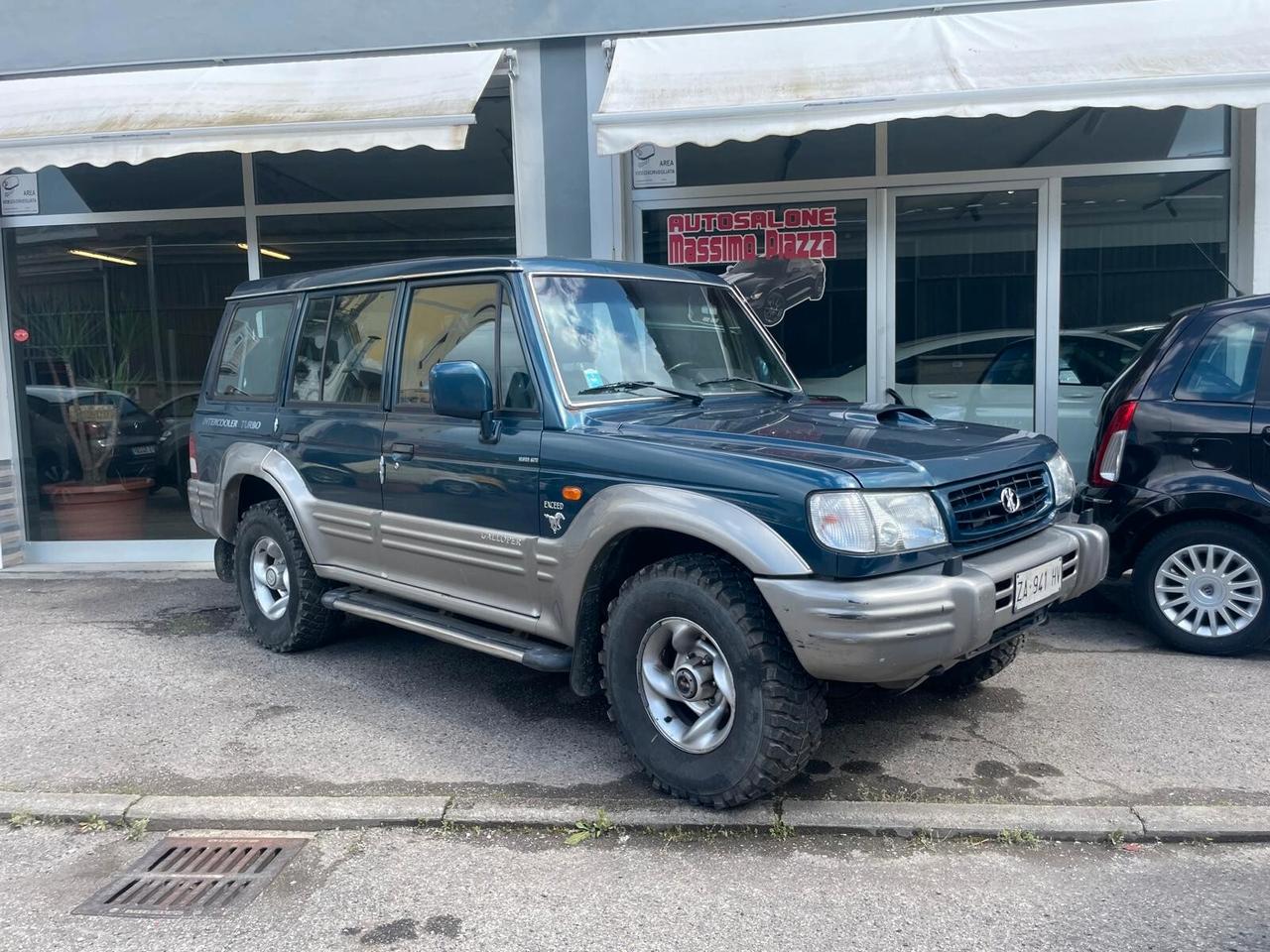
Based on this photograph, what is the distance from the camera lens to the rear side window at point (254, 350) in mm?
5711

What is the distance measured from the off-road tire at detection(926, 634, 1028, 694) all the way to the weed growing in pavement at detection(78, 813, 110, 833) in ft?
11.1

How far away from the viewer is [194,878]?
3490mm

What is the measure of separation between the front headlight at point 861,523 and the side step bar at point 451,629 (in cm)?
129

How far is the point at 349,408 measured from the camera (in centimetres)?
510

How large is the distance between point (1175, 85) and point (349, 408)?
511cm

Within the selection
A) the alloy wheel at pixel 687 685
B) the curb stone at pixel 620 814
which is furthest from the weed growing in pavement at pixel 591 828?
the alloy wheel at pixel 687 685

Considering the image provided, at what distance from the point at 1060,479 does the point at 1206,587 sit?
175 cm

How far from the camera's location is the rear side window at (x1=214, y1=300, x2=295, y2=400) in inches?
225

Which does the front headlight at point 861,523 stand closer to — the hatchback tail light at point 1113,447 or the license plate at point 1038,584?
the license plate at point 1038,584

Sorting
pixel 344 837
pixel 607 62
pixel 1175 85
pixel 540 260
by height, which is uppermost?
pixel 607 62

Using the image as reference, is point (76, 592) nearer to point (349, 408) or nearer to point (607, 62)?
point (349, 408)

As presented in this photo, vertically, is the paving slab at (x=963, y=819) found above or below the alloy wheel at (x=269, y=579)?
below

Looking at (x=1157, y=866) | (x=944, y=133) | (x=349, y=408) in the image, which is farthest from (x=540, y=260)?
(x=944, y=133)

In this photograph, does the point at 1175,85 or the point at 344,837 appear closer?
the point at 344,837
